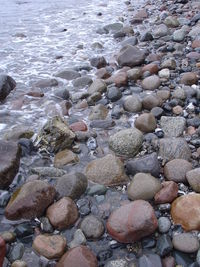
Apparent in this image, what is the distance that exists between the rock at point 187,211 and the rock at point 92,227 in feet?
2.19

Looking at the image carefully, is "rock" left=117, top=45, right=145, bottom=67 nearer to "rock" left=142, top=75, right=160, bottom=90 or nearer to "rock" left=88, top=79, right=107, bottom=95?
"rock" left=142, top=75, right=160, bottom=90

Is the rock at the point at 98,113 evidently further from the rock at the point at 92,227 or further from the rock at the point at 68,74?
the rock at the point at 92,227

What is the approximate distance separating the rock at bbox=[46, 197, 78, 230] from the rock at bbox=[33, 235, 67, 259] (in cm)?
15

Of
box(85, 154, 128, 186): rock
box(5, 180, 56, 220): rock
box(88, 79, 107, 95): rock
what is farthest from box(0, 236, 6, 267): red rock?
box(88, 79, 107, 95): rock

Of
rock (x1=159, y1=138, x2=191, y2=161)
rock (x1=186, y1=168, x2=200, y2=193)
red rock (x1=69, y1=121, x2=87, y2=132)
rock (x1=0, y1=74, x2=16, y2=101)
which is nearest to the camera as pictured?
rock (x1=186, y1=168, x2=200, y2=193)

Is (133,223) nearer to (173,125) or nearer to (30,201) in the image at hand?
(30,201)

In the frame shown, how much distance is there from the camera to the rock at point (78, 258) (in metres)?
2.75

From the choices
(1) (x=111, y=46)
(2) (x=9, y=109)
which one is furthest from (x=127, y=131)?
(1) (x=111, y=46)

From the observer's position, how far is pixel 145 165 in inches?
148

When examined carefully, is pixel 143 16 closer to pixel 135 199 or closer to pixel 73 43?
pixel 73 43

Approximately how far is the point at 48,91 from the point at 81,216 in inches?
121

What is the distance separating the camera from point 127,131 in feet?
14.0

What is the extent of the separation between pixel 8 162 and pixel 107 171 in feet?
3.47

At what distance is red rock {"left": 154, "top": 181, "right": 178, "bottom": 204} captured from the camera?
3.33 metres
